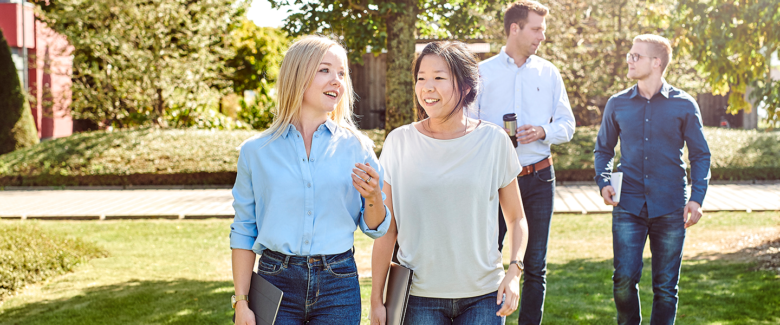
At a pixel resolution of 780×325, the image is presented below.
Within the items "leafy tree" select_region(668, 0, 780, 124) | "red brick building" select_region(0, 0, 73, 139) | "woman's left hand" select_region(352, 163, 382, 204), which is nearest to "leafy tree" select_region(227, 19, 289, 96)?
"red brick building" select_region(0, 0, 73, 139)

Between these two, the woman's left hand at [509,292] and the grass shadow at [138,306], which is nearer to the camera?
the woman's left hand at [509,292]

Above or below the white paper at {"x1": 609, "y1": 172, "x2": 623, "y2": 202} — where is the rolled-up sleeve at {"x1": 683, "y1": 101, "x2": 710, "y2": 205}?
above

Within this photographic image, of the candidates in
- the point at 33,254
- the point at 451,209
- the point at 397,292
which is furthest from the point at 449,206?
the point at 33,254

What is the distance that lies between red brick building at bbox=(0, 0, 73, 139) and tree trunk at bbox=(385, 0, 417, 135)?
13.3 meters

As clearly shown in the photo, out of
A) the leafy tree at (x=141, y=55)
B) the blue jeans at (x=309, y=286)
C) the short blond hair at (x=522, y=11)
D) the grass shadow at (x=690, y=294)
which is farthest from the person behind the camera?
the leafy tree at (x=141, y=55)

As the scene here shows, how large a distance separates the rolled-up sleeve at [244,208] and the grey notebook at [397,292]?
1.81ft

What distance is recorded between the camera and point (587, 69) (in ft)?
55.4

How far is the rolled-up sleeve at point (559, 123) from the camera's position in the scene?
4.02 m

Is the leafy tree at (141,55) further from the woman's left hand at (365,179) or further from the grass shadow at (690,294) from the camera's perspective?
the woman's left hand at (365,179)

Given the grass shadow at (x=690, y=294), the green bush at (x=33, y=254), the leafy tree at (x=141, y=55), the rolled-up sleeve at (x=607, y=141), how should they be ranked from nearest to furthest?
the rolled-up sleeve at (x=607, y=141)
the grass shadow at (x=690, y=294)
the green bush at (x=33, y=254)
the leafy tree at (x=141, y=55)

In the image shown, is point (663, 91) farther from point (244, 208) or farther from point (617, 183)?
point (244, 208)

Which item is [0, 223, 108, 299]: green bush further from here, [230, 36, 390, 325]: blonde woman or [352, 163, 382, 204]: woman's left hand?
[352, 163, 382, 204]: woman's left hand

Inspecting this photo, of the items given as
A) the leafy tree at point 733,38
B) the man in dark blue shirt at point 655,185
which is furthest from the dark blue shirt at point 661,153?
the leafy tree at point 733,38

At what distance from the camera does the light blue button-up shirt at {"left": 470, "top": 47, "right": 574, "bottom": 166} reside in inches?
163
